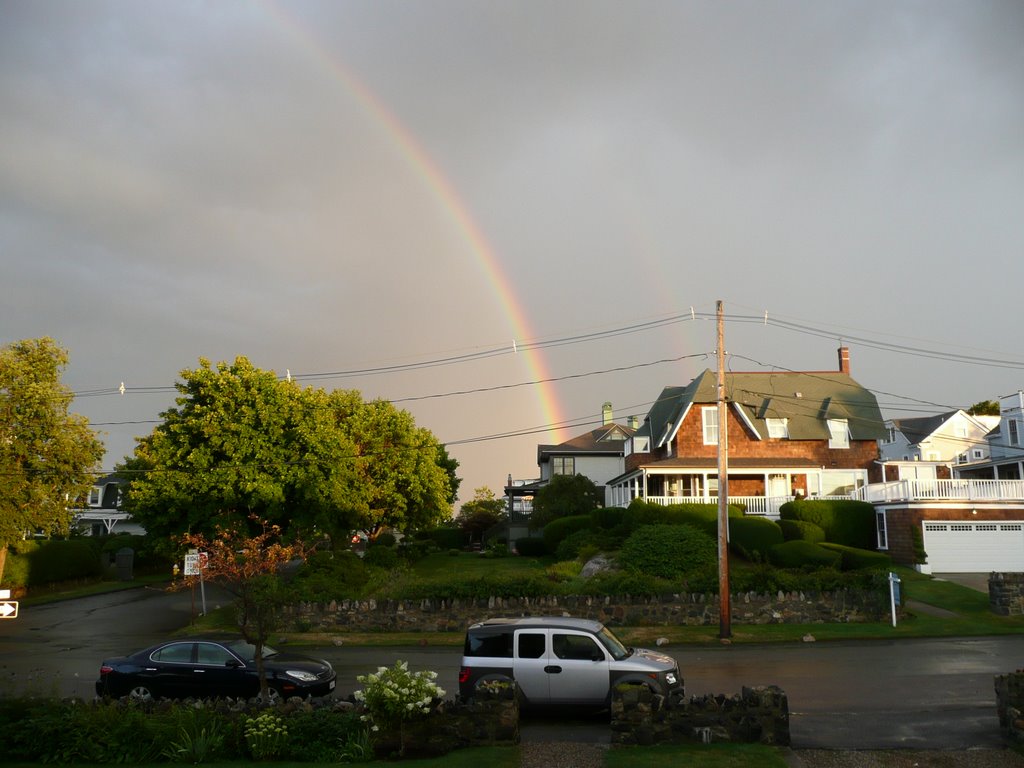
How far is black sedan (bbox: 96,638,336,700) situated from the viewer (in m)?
17.0

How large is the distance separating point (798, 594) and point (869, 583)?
102 inches

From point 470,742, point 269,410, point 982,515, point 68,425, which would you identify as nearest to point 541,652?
point 470,742

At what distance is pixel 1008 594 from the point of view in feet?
97.0

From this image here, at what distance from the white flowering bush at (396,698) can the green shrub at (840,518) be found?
34761mm

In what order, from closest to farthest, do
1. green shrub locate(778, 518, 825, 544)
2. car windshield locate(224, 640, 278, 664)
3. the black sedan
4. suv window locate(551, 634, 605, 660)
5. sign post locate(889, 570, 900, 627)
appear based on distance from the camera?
1. suv window locate(551, 634, 605, 660)
2. the black sedan
3. car windshield locate(224, 640, 278, 664)
4. sign post locate(889, 570, 900, 627)
5. green shrub locate(778, 518, 825, 544)

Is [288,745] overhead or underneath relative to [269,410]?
underneath

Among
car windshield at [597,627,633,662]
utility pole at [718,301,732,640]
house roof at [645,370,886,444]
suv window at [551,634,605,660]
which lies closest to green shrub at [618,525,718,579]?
utility pole at [718,301,732,640]

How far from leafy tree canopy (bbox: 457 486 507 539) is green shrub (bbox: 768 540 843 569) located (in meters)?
42.1

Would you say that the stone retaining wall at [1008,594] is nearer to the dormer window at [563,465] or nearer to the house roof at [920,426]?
the house roof at [920,426]

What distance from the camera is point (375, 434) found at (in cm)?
5228

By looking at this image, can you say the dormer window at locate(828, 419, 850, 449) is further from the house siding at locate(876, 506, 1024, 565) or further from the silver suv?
the silver suv

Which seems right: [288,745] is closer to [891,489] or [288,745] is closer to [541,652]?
[541,652]

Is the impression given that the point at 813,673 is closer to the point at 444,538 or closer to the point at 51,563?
the point at 51,563

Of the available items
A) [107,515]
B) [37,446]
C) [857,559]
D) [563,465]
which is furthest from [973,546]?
[107,515]
